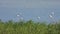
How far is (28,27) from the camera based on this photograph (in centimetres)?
823

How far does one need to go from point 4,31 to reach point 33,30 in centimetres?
96

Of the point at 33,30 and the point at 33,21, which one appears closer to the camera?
the point at 33,30

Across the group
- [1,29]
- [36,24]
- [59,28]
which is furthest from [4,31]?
[59,28]

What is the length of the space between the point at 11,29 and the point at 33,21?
108 centimetres

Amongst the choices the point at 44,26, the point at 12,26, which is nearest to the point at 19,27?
the point at 12,26

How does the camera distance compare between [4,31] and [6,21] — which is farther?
[6,21]

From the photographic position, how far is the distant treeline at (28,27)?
26.2 feet

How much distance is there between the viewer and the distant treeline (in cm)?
799

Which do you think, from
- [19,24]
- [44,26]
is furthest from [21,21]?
[44,26]

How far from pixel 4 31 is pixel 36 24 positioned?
1.23 meters

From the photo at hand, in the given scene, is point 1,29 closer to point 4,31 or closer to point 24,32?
point 4,31

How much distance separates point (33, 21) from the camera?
8805 mm

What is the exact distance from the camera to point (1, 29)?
8.09 metres

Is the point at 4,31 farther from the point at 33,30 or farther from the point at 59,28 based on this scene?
the point at 59,28
